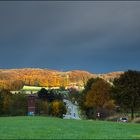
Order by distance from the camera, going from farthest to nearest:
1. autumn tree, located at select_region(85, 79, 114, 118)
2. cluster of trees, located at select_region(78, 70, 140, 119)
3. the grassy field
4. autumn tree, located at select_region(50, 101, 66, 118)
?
1. autumn tree, located at select_region(50, 101, 66, 118)
2. autumn tree, located at select_region(85, 79, 114, 118)
3. cluster of trees, located at select_region(78, 70, 140, 119)
4. the grassy field

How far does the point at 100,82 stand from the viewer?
107m

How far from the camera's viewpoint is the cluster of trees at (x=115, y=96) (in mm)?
94438

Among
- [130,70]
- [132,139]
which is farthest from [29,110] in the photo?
[132,139]

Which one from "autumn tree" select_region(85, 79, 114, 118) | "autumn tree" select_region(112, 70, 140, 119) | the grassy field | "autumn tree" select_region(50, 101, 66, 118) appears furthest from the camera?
"autumn tree" select_region(50, 101, 66, 118)

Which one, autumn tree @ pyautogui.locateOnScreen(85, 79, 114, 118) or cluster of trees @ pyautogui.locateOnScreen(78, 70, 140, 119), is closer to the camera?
cluster of trees @ pyautogui.locateOnScreen(78, 70, 140, 119)

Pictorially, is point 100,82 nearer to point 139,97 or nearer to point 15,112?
point 139,97

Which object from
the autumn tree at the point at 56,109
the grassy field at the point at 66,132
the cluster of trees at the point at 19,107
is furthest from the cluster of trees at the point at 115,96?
the grassy field at the point at 66,132

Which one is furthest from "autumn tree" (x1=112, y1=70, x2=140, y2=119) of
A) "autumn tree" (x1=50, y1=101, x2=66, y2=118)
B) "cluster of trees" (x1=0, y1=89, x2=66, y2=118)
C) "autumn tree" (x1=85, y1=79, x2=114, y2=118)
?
"autumn tree" (x1=50, y1=101, x2=66, y2=118)

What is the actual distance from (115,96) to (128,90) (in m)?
3.43

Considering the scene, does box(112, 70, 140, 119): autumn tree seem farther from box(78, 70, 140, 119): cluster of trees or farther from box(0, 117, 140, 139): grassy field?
box(0, 117, 140, 139): grassy field

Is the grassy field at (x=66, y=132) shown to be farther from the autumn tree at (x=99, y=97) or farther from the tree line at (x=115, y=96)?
the autumn tree at (x=99, y=97)

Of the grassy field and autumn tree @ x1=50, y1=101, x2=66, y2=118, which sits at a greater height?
autumn tree @ x1=50, y1=101, x2=66, y2=118

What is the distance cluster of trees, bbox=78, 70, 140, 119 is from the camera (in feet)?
310

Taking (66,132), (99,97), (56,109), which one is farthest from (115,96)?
(66,132)
